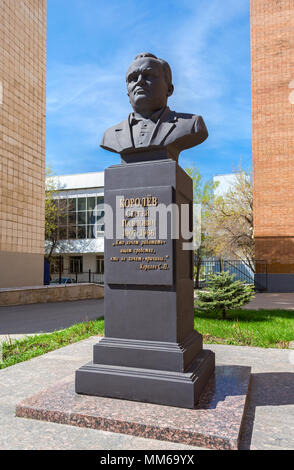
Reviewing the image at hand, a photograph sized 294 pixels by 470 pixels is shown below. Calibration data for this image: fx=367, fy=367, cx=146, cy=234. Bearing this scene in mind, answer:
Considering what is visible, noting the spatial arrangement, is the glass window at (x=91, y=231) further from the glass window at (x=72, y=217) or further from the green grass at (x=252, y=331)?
the green grass at (x=252, y=331)

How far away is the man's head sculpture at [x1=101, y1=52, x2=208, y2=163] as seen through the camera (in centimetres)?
413

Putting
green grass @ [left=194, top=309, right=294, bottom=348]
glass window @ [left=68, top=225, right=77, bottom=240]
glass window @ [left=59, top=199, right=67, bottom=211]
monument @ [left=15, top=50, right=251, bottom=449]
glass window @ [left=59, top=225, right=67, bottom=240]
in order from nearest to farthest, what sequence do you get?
monument @ [left=15, top=50, right=251, bottom=449]
green grass @ [left=194, top=309, right=294, bottom=348]
glass window @ [left=59, top=199, right=67, bottom=211]
glass window @ [left=59, top=225, right=67, bottom=240]
glass window @ [left=68, top=225, right=77, bottom=240]

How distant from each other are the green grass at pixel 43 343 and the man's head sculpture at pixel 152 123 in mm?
3643

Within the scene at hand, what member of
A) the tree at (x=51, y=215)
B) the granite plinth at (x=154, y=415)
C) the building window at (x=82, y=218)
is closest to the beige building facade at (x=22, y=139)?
the granite plinth at (x=154, y=415)

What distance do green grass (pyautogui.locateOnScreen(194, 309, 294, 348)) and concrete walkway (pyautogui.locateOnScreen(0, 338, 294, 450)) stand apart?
27.0 inches

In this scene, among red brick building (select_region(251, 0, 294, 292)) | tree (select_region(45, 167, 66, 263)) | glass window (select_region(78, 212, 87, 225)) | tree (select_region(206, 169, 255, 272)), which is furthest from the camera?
glass window (select_region(78, 212, 87, 225))

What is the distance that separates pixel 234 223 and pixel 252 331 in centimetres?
1752

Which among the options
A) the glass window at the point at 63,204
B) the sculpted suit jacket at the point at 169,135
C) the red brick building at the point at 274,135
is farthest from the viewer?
the glass window at the point at 63,204

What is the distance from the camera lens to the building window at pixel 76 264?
126 feet

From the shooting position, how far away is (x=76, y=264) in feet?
127

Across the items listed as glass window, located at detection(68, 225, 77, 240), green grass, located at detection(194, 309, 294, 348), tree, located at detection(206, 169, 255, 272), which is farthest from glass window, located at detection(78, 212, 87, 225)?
green grass, located at detection(194, 309, 294, 348)

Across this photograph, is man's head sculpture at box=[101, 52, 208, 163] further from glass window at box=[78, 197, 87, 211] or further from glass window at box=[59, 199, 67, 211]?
glass window at box=[78, 197, 87, 211]

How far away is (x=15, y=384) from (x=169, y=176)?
121 inches

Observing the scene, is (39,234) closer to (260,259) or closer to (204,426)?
(260,259)
